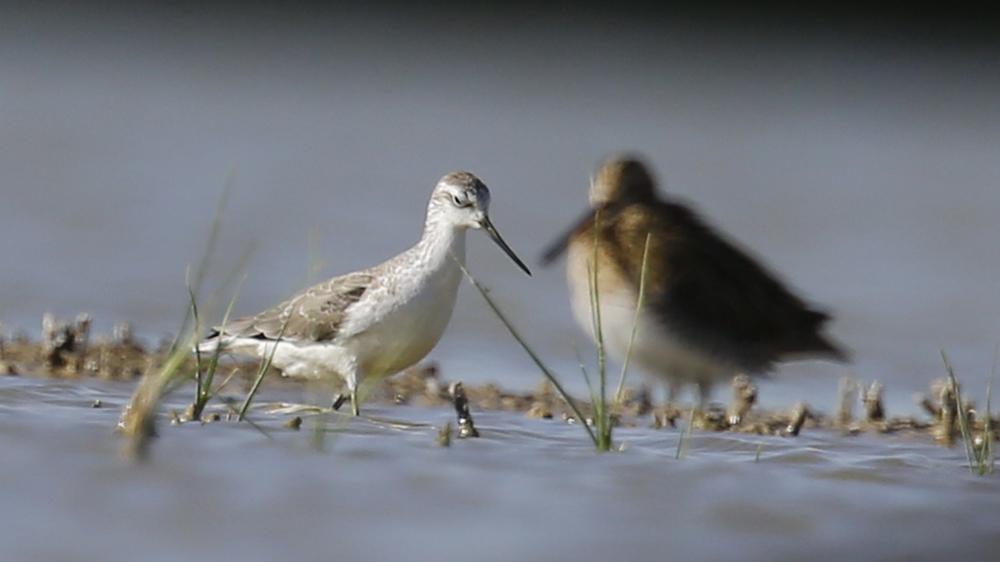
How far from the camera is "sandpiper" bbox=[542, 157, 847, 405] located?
24.8 feet

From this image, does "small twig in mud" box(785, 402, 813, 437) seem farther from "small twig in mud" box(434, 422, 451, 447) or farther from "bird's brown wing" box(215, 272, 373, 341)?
"bird's brown wing" box(215, 272, 373, 341)

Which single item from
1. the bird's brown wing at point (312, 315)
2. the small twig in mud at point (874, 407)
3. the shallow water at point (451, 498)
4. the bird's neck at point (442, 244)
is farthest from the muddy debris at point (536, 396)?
the shallow water at point (451, 498)

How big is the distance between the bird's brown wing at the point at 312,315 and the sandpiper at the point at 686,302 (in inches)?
40.6

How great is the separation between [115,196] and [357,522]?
10.1 meters

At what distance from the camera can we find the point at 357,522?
16.9 ft

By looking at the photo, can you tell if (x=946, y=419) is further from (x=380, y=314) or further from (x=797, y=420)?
(x=380, y=314)

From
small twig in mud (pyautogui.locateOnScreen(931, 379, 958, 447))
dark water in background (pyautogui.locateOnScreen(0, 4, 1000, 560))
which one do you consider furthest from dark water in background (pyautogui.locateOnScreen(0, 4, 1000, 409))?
small twig in mud (pyautogui.locateOnScreen(931, 379, 958, 447))

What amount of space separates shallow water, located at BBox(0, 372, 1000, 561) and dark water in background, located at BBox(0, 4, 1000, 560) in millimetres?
16

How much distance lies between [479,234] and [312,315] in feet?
21.6

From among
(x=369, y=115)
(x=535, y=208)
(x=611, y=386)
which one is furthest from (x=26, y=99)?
(x=611, y=386)

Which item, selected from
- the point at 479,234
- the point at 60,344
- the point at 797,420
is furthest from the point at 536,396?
the point at 479,234

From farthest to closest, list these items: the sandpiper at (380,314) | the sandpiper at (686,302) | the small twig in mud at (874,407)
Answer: the small twig in mud at (874,407), the sandpiper at (686,302), the sandpiper at (380,314)

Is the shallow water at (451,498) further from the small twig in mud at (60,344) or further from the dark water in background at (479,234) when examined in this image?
the small twig in mud at (60,344)

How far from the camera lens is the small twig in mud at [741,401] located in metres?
7.41
